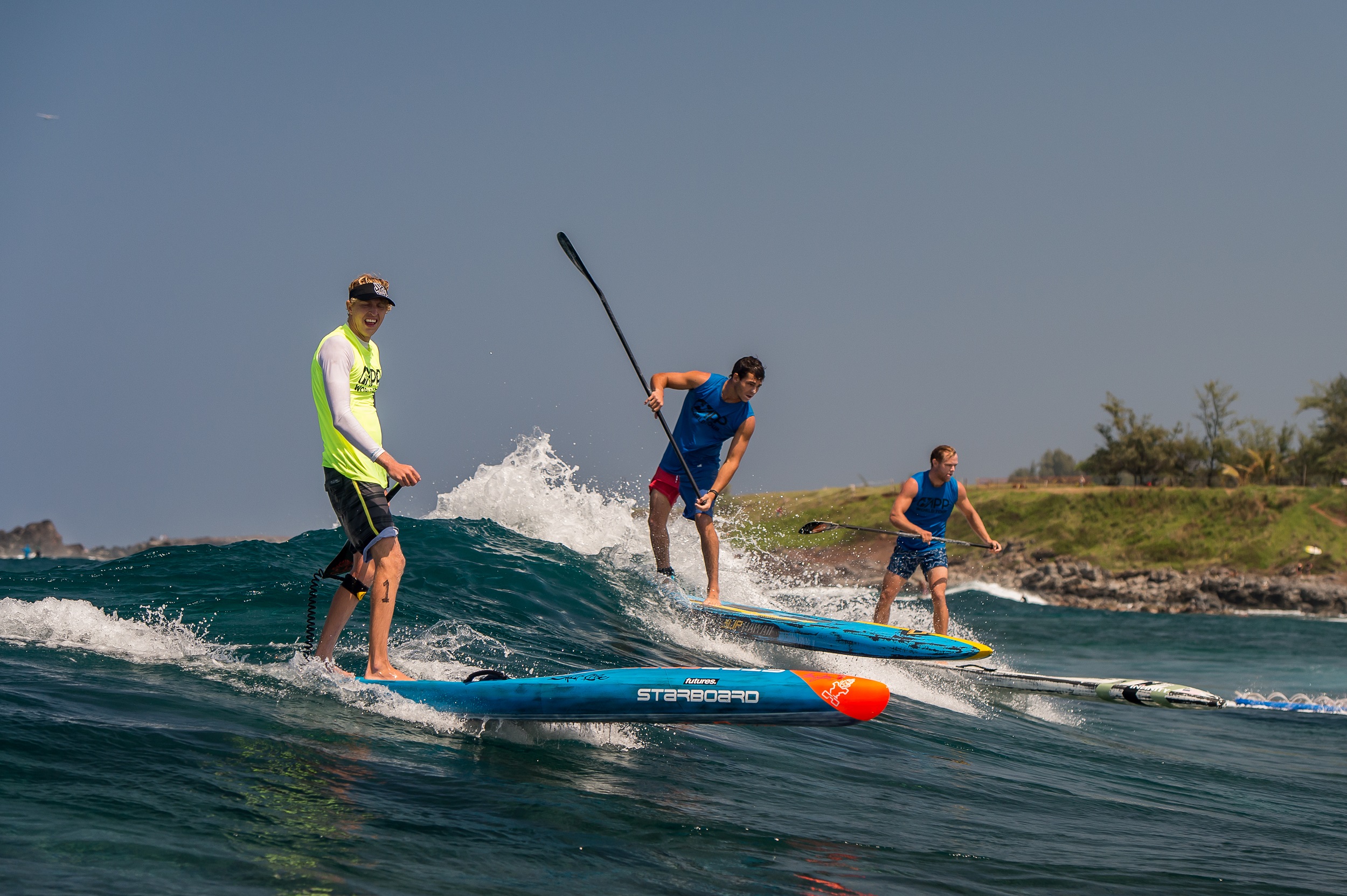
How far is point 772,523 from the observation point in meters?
38.2

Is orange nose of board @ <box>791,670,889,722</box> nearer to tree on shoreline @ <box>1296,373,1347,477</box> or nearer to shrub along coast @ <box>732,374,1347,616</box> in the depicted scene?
shrub along coast @ <box>732,374,1347,616</box>

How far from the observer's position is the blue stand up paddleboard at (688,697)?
420 cm

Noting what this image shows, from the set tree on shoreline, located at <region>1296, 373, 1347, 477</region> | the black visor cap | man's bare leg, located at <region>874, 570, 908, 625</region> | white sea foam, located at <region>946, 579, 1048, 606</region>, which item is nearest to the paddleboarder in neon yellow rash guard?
the black visor cap

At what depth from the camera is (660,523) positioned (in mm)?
8812

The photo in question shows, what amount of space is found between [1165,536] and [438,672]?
1564 inches

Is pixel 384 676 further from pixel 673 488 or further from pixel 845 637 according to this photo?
pixel 845 637

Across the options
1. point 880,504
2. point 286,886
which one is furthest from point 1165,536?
point 286,886

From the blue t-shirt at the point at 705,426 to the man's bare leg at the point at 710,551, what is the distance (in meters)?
0.37

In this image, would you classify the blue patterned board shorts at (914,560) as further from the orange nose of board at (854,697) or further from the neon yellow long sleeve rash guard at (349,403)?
the neon yellow long sleeve rash guard at (349,403)

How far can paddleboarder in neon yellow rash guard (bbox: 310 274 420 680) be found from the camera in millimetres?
4656

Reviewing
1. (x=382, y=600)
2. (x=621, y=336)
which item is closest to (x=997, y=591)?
(x=621, y=336)

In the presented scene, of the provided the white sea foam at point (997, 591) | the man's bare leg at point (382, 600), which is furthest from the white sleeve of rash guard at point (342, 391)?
the white sea foam at point (997, 591)

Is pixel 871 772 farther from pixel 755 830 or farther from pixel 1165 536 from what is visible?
pixel 1165 536

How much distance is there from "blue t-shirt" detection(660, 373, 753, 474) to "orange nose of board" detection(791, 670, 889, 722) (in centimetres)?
422
